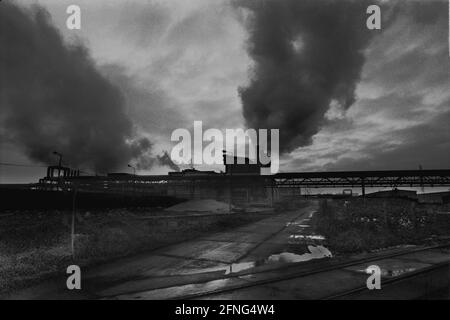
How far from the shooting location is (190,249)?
41.3 ft

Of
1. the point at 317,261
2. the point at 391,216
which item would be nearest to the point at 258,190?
the point at 391,216

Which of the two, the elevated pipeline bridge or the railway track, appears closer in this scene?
the railway track

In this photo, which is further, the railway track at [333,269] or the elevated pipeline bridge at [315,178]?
the elevated pipeline bridge at [315,178]

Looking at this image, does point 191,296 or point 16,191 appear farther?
point 16,191

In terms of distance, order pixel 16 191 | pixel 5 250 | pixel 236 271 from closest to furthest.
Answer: pixel 236 271, pixel 5 250, pixel 16 191

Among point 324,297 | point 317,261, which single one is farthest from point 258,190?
point 324,297

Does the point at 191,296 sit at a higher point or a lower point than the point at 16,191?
lower

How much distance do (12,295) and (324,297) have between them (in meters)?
7.09

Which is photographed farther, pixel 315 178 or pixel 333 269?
pixel 315 178
